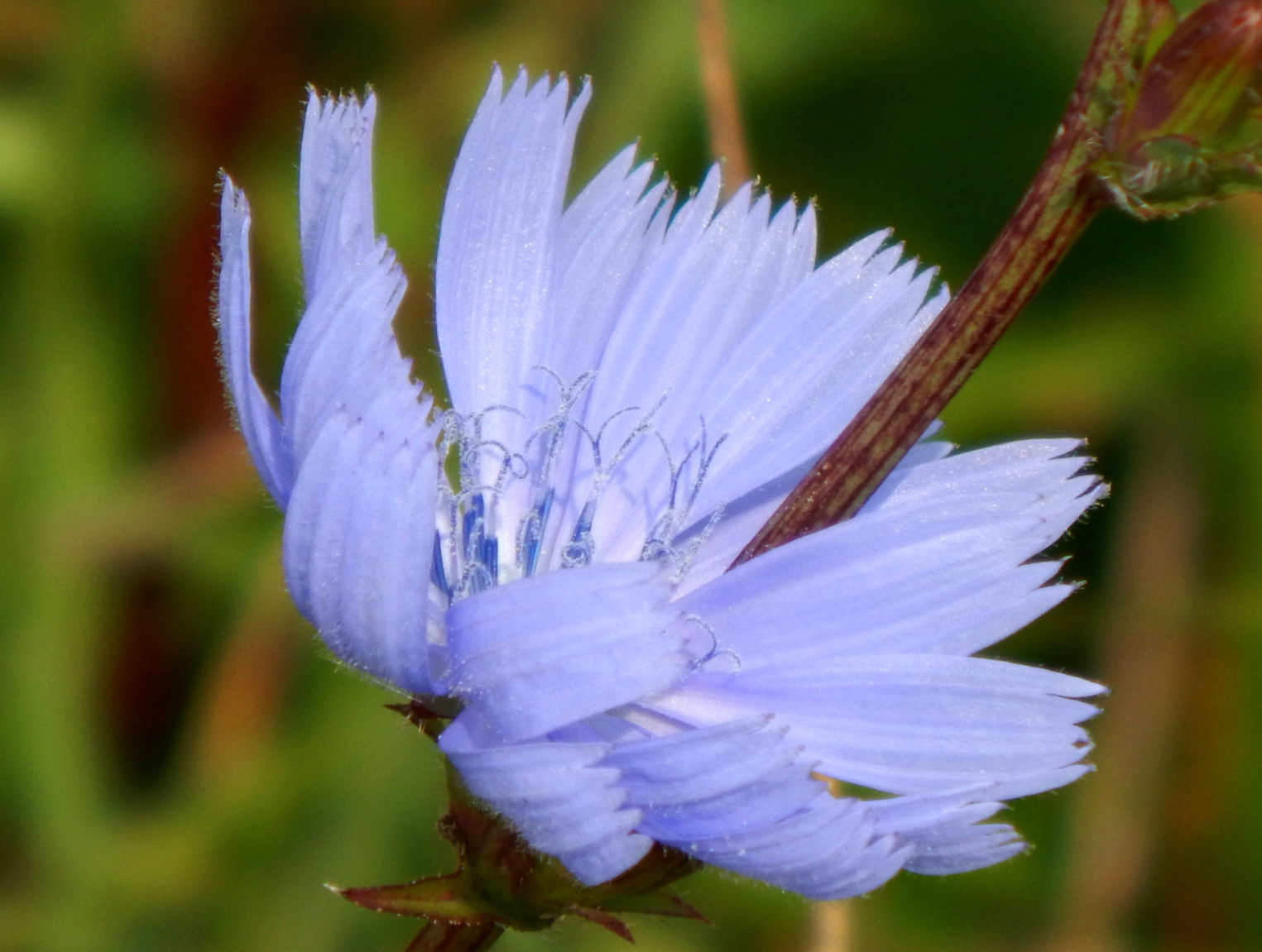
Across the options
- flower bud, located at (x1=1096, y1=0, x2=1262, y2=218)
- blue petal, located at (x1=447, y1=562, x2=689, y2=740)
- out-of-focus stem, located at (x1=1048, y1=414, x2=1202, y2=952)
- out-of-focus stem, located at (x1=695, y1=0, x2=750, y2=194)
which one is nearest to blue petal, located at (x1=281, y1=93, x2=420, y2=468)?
blue petal, located at (x1=447, y1=562, x2=689, y2=740)

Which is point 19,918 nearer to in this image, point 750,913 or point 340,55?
point 750,913

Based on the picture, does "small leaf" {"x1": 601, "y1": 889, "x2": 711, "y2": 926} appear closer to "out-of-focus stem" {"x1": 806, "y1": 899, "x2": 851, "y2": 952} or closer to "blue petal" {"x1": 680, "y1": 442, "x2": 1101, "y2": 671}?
"blue petal" {"x1": 680, "y1": 442, "x2": 1101, "y2": 671}

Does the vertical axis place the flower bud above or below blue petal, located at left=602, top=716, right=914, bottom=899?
above

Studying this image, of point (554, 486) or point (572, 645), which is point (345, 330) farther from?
point (554, 486)

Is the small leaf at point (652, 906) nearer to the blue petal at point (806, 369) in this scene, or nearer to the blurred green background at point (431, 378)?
the blue petal at point (806, 369)

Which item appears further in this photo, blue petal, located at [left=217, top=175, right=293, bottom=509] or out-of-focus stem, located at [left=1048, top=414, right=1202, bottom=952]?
out-of-focus stem, located at [left=1048, top=414, right=1202, bottom=952]

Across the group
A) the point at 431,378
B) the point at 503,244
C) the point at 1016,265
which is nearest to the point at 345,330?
the point at 503,244

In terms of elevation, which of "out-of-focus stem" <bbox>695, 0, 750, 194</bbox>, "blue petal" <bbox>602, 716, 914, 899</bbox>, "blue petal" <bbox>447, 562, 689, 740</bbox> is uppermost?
"out-of-focus stem" <bbox>695, 0, 750, 194</bbox>


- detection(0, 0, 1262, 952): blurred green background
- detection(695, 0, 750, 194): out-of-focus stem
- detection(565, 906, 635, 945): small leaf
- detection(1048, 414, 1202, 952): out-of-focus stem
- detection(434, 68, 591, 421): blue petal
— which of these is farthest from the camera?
detection(1048, 414, 1202, 952): out-of-focus stem

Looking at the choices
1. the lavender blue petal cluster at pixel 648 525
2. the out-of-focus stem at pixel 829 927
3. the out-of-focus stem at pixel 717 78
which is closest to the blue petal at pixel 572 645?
the lavender blue petal cluster at pixel 648 525
